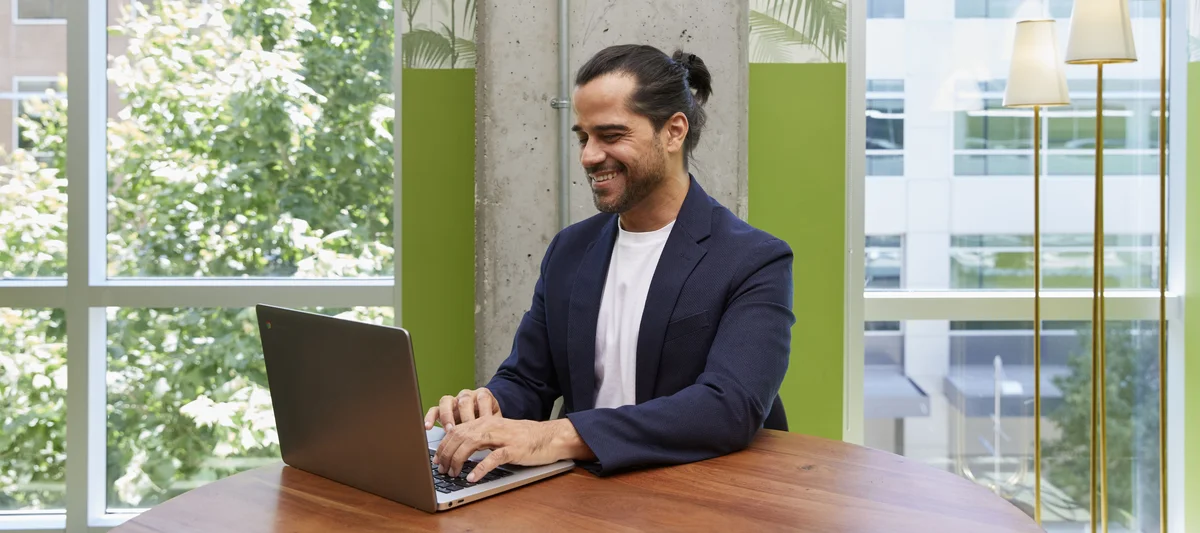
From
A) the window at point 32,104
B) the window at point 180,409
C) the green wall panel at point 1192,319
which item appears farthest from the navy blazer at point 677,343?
→ the window at point 32,104

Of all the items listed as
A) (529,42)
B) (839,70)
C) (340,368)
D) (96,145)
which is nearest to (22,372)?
(96,145)

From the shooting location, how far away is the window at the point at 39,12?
3215mm

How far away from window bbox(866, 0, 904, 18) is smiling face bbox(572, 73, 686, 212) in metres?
1.63

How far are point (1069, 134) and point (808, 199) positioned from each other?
1028 mm

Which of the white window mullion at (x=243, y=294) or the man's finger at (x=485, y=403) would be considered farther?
the white window mullion at (x=243, y=294)

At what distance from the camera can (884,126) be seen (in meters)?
A: 3.23

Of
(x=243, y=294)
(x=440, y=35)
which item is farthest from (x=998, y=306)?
(x=243, y=294)

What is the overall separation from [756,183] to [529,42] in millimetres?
822

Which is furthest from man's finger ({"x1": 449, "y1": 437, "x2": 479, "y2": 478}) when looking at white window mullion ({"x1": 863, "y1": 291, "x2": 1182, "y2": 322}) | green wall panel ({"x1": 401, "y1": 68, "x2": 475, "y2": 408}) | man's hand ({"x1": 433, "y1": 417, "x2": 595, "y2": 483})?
white window mullion ({"x1": 863, "y1": 291, "x2": 1182, "y2": 322})

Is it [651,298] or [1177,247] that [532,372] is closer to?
[651,298]

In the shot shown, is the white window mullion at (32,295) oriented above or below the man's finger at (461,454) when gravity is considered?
above

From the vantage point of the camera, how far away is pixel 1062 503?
3.33m

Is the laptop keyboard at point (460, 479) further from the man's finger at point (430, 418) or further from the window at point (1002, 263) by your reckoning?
the window at point (1002, 263)

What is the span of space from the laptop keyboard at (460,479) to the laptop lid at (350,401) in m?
0.06
